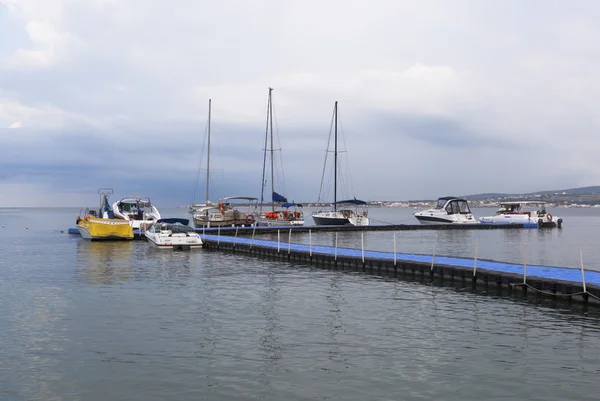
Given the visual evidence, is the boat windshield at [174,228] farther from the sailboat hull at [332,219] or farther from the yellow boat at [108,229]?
the sailboat hull at [332,219]

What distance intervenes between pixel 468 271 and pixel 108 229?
1606 inches

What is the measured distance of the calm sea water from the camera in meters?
12.8

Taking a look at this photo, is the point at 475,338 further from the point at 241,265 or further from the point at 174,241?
the point at 174,241

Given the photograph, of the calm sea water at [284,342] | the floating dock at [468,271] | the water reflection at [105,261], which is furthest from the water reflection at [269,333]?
the water reflection at [105,261]

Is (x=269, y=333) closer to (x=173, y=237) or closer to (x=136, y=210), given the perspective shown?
(x=173, y=237)

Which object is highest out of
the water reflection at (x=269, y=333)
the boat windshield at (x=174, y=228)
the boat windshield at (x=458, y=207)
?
the boat windshield at (x=458, y=207)

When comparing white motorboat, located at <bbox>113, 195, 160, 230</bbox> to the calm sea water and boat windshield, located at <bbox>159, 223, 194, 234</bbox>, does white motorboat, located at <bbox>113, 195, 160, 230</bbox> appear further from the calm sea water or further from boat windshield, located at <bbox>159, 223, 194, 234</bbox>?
the calm sea water

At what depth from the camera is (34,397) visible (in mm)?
12172

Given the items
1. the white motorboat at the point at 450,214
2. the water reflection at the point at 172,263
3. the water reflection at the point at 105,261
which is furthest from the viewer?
the white motorboat at the point at 450,214

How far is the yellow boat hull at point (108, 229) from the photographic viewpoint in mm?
56969

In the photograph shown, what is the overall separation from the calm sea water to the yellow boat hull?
27.7 m

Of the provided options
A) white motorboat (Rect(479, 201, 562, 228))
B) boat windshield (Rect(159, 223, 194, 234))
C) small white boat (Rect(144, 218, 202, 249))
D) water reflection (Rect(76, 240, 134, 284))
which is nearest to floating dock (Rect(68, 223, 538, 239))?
white motorboat (Rect(479, 201, 562, 228))

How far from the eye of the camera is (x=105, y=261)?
40438mm

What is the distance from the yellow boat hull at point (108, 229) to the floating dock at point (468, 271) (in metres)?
19.9
